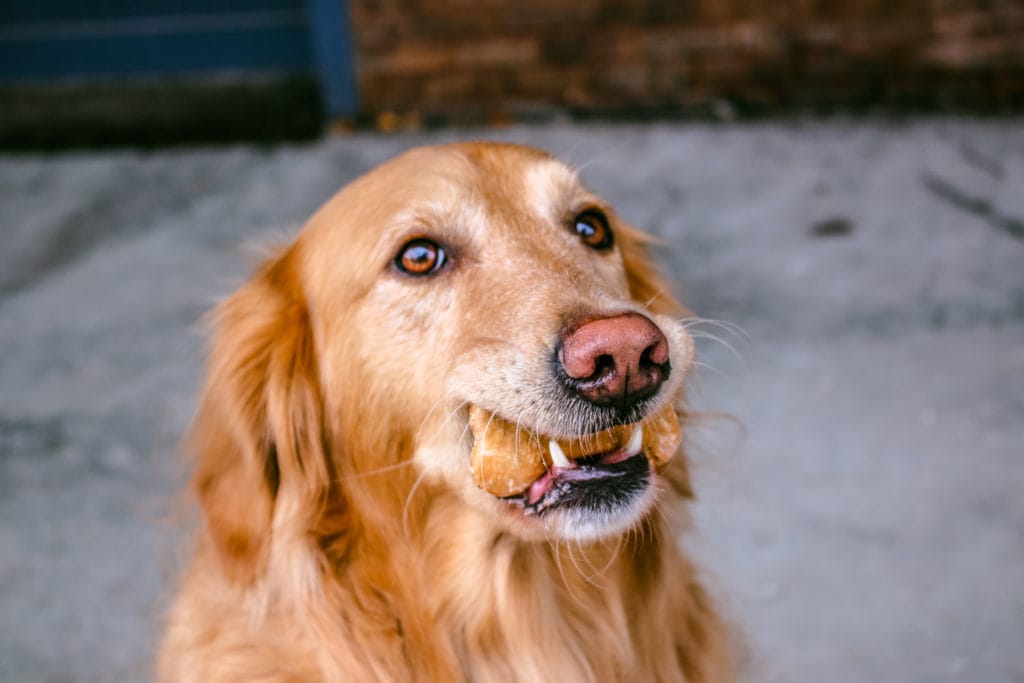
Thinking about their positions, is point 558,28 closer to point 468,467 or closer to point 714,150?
point 714,150

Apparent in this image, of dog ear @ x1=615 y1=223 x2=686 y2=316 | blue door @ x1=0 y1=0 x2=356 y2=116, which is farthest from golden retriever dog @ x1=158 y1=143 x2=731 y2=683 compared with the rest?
blue door @ x1=0 y1=0 x2=356 y2=116

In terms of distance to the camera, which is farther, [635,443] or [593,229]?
[593,229]

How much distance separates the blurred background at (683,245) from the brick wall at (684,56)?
0.02m

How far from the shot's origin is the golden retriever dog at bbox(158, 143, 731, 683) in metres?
1.86

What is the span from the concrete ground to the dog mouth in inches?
18.8

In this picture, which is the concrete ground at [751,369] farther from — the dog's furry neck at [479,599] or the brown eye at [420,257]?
the brown eye at [420,257]

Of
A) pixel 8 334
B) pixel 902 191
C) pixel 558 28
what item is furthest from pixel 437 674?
pixel 558 28

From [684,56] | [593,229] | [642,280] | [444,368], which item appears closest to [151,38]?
[684,56]

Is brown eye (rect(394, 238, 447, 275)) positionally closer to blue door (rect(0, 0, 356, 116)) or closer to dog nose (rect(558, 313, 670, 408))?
dog nose (rect(558, 313, 670, 408))

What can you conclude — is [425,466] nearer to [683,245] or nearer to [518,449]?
[518,449]

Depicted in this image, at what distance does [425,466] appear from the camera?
6.40 feet

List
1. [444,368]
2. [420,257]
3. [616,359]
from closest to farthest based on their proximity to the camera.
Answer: [616,359] < [444,368] < [420,257]

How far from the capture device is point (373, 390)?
2021 millimetres

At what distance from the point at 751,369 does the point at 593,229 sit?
194 cm
